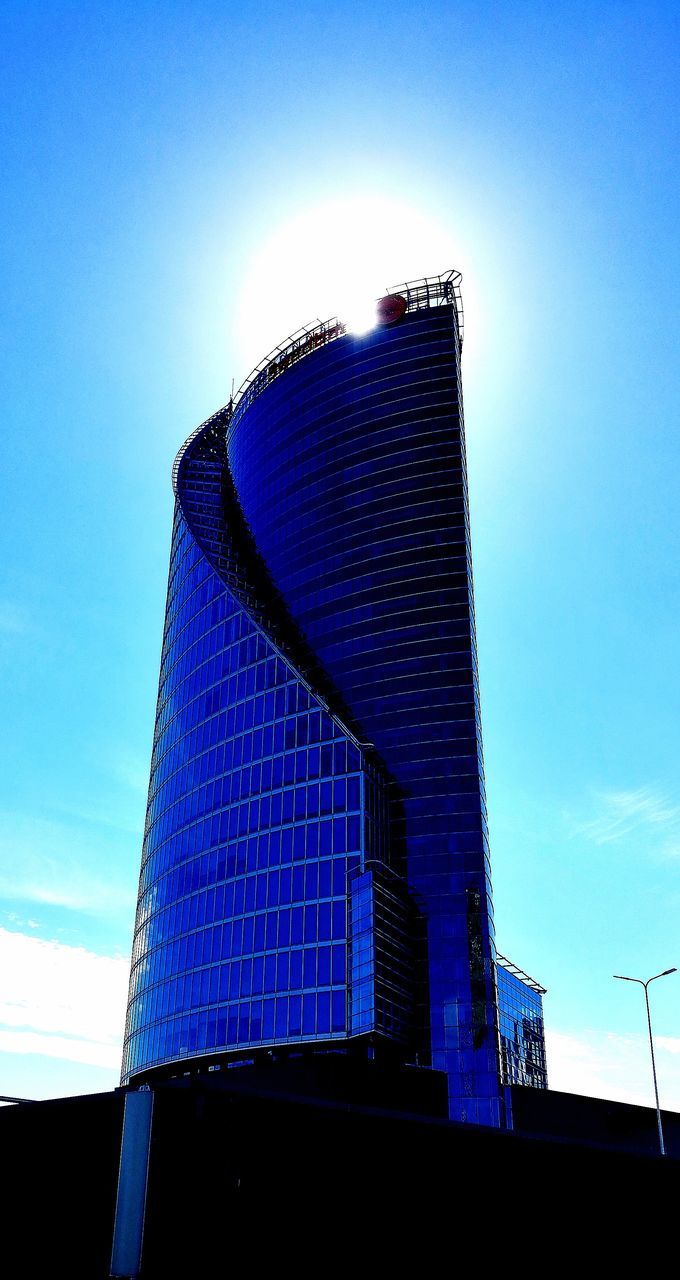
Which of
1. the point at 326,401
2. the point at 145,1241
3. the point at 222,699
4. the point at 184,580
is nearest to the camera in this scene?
the point at 145,1241

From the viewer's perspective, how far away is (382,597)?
345 feet

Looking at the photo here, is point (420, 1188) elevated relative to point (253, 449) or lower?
lower

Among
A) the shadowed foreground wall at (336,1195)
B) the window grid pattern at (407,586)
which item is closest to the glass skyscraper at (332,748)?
the window grid pattern at (407,586)

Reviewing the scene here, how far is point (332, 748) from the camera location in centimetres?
9594

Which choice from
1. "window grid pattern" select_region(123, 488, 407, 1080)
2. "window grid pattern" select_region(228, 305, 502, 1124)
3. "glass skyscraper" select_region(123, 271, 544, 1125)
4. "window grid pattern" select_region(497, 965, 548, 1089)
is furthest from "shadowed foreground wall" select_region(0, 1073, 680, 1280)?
"window grid pattern" select_region(497, 965, 548, 1089)

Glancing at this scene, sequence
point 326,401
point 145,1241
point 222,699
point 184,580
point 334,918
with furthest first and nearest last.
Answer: point 184,580 < point 326,401 < point 222,699 < point 334,918 < point 145,1241

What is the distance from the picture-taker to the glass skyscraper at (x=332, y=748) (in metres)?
87.8

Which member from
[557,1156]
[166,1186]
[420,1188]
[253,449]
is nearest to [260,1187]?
[166,1186]

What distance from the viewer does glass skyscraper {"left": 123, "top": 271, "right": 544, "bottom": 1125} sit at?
8775cm

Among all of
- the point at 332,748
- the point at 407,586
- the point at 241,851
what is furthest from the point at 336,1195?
the point at 407,586

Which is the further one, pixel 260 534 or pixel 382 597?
pixel 260 534

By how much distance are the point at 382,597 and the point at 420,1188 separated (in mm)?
90690

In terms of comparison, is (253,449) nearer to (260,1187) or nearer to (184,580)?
(184,580)

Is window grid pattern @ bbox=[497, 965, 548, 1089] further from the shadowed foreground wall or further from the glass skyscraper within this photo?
the shadowed foreground wall
